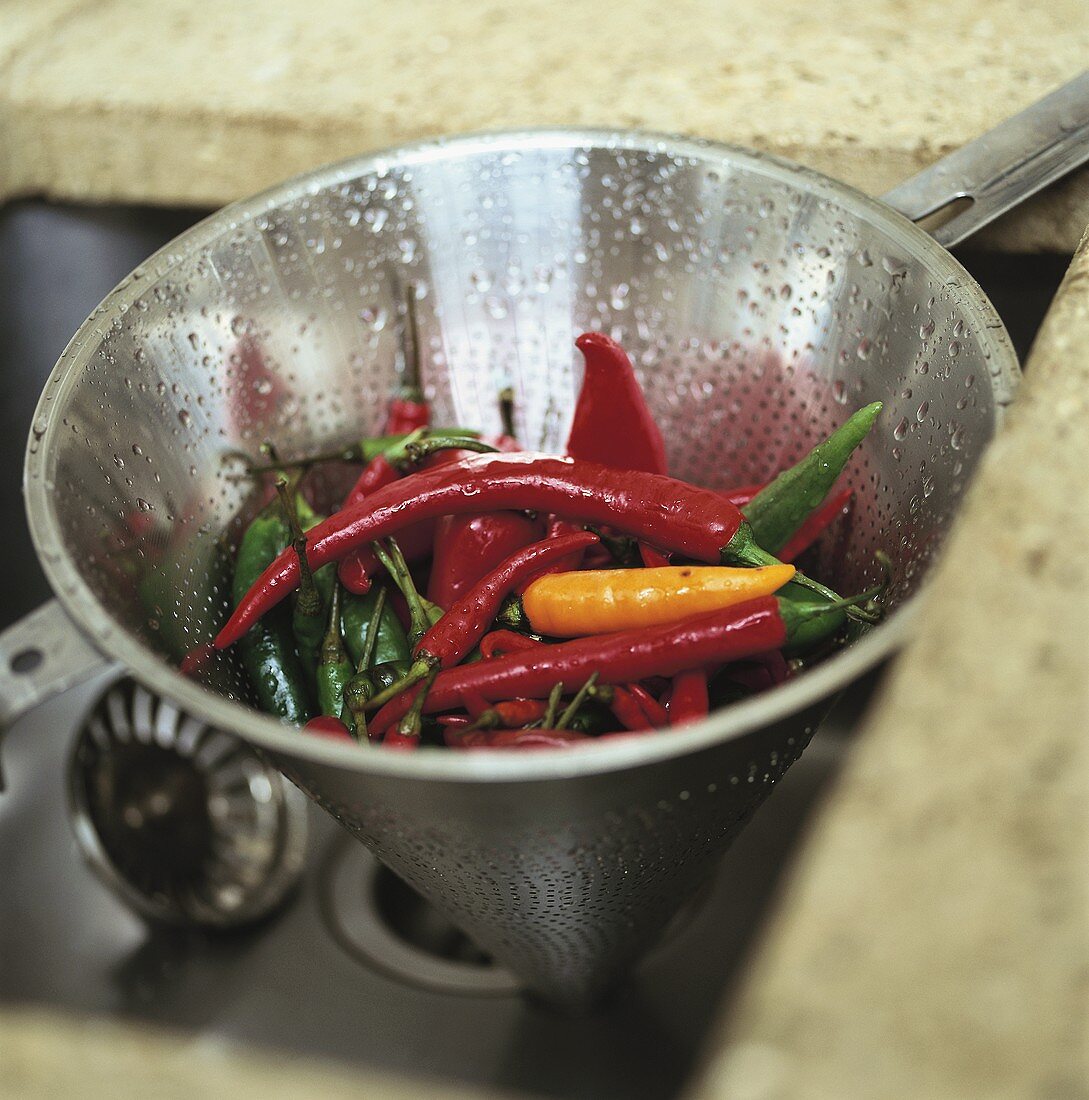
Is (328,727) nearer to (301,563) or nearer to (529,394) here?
(301,563)

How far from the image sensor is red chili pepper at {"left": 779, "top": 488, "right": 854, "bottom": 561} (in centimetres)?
84

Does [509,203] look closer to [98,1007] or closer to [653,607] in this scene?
[653,607]

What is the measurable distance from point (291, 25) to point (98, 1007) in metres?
1.08

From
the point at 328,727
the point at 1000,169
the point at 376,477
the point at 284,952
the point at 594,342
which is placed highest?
the point at 1000,169

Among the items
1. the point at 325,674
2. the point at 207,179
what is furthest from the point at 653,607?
the point at 207,179

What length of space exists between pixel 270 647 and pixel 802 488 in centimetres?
40

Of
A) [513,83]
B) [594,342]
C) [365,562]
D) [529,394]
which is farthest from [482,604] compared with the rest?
[513,83]

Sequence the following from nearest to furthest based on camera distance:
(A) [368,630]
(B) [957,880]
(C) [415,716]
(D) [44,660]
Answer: (B) [957,880]
(D) [44,660]
(C) [415,716]
(A) [368,630]

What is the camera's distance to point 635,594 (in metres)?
0.75

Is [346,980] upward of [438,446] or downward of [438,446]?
downward

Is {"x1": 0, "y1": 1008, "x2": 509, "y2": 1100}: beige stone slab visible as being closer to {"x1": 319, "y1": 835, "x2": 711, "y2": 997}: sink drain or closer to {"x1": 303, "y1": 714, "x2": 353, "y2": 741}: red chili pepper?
{"x1": 303, "y1": 714, "x2": 353, "y2": 741}: red chili pepper

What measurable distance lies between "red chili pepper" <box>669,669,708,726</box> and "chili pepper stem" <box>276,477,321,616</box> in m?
0.26

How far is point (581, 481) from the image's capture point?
789mm

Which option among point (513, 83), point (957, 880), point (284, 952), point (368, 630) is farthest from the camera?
point (284, 952)
